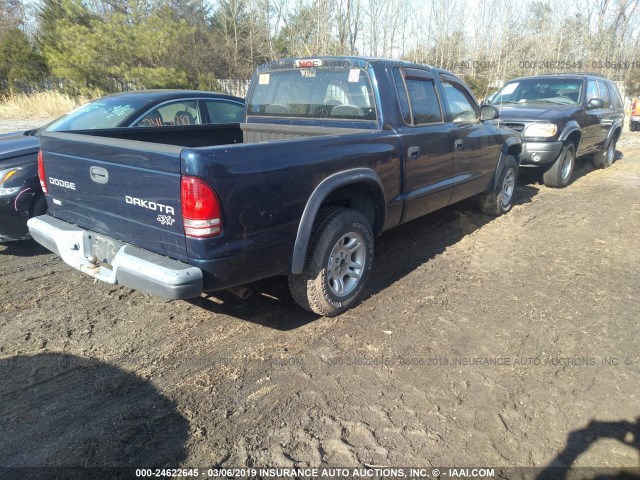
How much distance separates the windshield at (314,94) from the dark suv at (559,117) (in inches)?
171

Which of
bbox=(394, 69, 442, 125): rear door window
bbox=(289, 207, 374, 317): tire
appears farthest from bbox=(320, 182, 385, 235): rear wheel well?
bbox=(394, 69, 442, 125): rear door window

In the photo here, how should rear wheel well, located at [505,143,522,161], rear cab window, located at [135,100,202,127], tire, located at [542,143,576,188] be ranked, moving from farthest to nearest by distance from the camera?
tire, located at [542,143,576,188] → rear wheel well, located at [505,143,522,161] → rear cab window, located at [135,100,202,127]

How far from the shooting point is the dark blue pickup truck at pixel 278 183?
8.98ft

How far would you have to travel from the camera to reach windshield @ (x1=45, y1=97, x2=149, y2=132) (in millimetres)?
5262

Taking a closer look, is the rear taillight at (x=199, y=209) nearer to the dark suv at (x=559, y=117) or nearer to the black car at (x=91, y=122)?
the black car at (x=91, y=122)

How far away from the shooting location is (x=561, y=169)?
8.07 metres

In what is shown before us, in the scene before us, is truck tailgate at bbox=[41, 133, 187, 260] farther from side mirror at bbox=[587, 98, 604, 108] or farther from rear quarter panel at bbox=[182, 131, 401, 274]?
side mirror at bbox=[587, 98, 604, 108]

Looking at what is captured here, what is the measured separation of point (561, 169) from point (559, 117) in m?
0.92

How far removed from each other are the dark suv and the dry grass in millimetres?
15473

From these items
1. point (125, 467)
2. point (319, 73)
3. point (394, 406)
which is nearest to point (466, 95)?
point (319, 73)

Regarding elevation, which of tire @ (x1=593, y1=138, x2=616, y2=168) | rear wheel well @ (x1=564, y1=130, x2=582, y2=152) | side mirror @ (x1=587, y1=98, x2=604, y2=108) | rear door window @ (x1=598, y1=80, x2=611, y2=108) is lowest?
tire @ (x1=593, y1=138, x2=616, y2=168)

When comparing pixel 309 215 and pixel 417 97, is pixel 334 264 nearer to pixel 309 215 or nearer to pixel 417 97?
pixel 309 215

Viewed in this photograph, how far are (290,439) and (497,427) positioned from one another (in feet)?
3.75

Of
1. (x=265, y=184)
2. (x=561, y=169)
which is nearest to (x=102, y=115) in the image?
(x=265, y=184)
